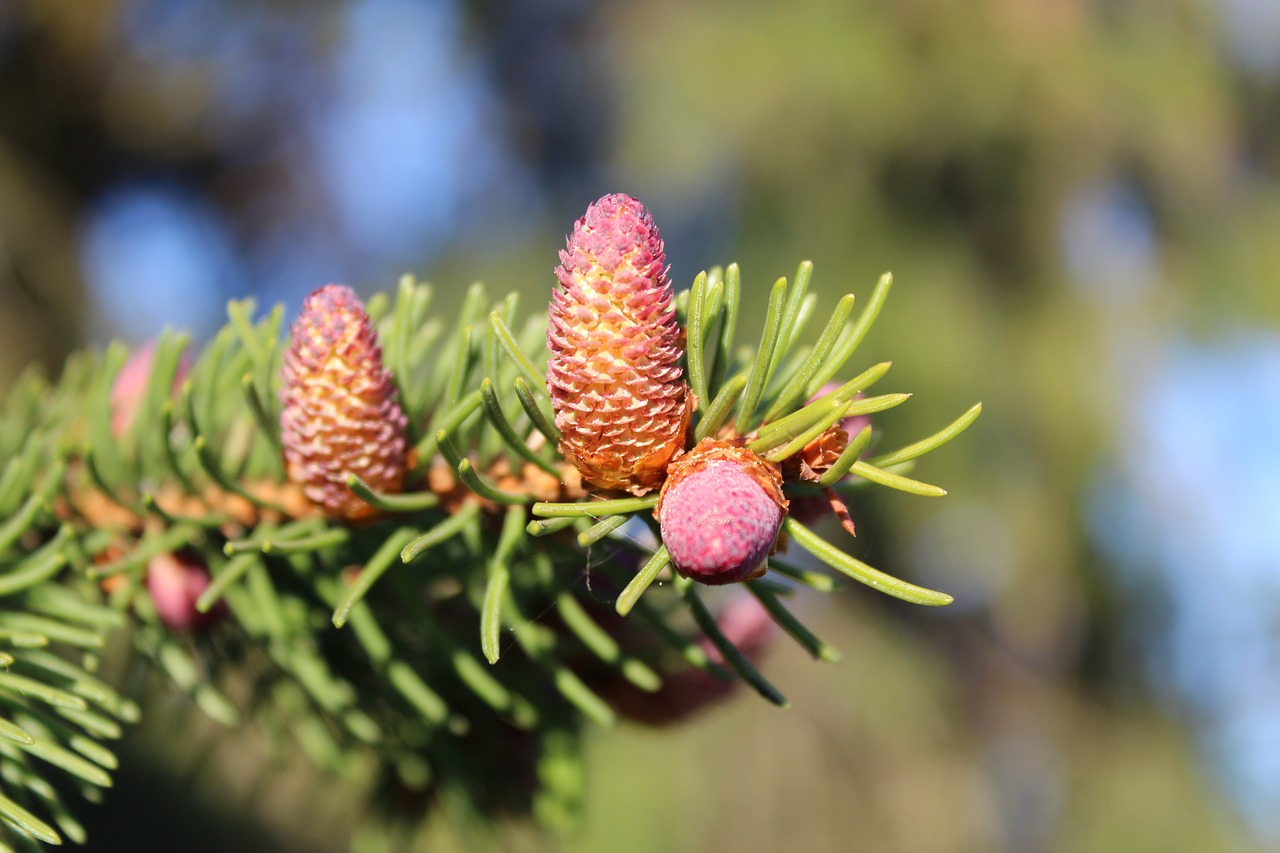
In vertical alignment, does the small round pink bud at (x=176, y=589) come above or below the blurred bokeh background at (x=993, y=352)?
below

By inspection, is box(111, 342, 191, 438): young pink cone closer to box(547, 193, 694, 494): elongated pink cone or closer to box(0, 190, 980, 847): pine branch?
box(0, 190, 980, 847): pine branch

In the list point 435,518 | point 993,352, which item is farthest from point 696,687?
point 993,352

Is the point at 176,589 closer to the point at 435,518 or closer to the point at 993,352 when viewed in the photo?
the point at 435,518

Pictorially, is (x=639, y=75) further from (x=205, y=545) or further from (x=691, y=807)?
(x=205, y=545)

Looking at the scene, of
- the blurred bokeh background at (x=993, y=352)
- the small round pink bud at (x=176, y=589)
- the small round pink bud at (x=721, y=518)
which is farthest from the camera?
the blurred bokeh background at (x=993, y=352)

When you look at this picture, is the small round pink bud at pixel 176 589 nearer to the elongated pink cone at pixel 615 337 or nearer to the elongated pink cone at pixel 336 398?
the elongated pink cone at pixel 336 398

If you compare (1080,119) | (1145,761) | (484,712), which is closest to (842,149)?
(1080,119)

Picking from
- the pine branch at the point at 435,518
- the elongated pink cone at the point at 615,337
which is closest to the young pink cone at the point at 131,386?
the pine branch at the point at 435,518
